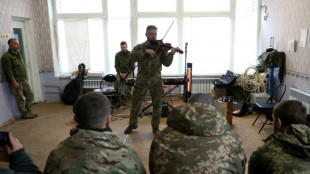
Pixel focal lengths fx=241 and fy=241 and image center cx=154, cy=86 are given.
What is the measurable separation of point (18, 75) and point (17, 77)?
0.13 ft

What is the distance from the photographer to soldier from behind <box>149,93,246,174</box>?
4.16 feet

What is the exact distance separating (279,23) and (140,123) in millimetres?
3251

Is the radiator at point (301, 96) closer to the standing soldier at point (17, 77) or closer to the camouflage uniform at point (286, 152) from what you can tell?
the camouflage uniform at point (286, 152)

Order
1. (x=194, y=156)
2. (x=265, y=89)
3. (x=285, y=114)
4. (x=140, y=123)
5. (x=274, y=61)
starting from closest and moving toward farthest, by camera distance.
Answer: (x=194, y=156), (x=285, y=114), (x=140, y=123), (x=274, y=61), (x=265, y=89)

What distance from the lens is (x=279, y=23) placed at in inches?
182

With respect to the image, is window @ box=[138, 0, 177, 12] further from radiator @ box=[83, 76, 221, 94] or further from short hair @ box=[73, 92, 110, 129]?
short hair @ box=[73, 92, 110, 129]

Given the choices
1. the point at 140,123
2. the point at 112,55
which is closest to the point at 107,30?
the point at 112,55

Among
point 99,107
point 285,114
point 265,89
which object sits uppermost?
point 99,107

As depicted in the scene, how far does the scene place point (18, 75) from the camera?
171 inches

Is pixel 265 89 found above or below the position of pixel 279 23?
below

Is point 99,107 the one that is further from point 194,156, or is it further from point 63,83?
point 63,83

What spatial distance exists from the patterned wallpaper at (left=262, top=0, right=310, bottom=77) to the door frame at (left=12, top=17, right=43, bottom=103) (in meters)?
5.11

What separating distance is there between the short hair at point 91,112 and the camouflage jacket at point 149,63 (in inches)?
84.4

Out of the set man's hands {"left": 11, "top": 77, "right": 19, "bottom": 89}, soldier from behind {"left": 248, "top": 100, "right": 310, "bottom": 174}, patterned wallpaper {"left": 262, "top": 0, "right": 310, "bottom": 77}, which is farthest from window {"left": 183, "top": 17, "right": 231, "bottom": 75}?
soldier from behind {"left": 248, "top": 100, "right": 310, "bottom": 174}
